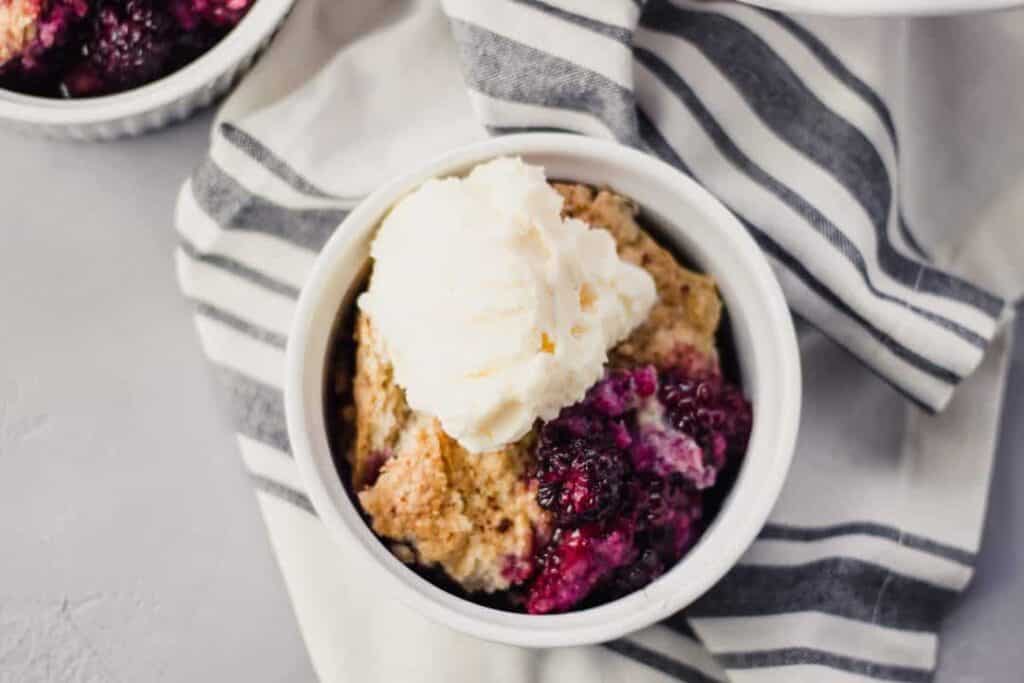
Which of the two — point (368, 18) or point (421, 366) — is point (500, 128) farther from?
point (421, 366)

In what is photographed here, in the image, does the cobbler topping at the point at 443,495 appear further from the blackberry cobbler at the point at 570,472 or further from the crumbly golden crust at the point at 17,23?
the crumbly golden crust at the point at 17,23

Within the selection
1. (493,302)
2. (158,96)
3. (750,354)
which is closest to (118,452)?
(158,96)

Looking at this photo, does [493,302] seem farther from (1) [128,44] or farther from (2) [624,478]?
(1) [128,44]

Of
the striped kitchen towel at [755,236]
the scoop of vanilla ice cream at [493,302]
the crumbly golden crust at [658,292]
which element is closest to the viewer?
the scoop of vanilla ice cream at [493,302]

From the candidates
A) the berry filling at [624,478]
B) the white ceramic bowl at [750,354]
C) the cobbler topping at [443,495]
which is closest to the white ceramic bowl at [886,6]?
the white ceramic bowl at [750,354]

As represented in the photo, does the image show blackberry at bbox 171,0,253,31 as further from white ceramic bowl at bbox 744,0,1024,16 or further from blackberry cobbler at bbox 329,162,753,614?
white ceramic bowl at bbox 744,0,1024,16

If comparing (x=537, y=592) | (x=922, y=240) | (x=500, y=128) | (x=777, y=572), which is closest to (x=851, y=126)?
(x=922, y=240)
